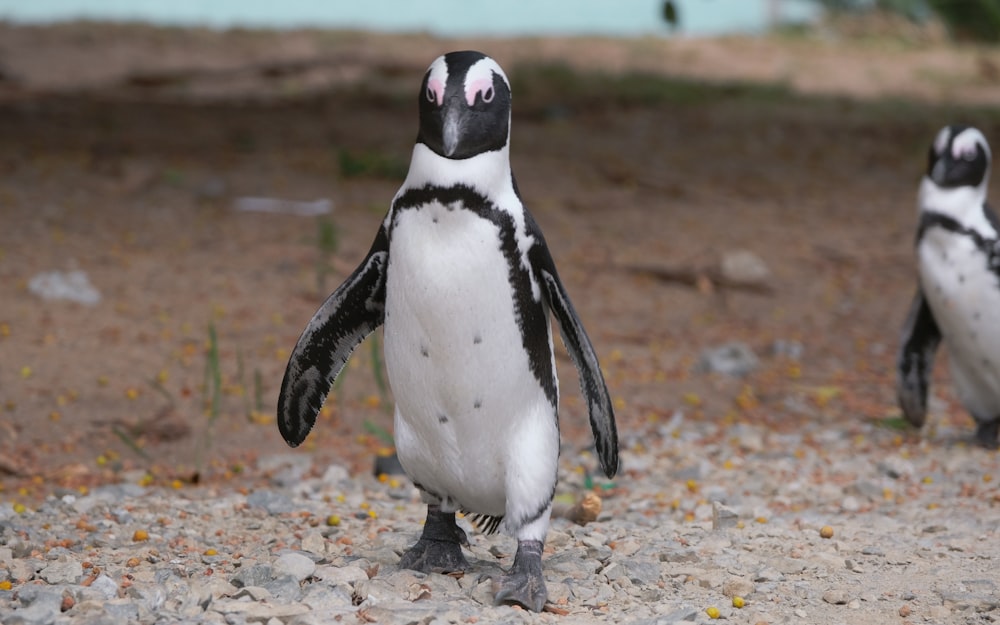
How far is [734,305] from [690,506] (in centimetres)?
333

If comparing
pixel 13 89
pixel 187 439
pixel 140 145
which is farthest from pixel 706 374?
pixel 13 89

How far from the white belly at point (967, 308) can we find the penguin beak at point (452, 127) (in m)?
3.16

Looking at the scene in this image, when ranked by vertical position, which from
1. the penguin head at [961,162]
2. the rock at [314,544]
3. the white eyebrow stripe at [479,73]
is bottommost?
the rock at [314,544]

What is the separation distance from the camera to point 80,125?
10008mm

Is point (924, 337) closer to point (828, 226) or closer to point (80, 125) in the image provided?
point (828, 226)

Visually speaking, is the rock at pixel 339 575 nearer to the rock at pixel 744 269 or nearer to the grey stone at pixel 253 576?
the grey stone at pixel 253 576

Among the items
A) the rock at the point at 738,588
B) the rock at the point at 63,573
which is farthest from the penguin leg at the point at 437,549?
the rock at the point at 63,573

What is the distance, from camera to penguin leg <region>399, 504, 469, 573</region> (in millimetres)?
3543

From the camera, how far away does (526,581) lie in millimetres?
3285

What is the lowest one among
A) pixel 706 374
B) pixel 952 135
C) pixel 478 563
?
pixel 706 374

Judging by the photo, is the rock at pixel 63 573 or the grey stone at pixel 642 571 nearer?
the rock at pixel 63 573

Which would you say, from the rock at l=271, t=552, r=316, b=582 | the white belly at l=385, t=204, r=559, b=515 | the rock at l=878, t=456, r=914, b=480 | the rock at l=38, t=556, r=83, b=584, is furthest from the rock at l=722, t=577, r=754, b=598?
the rock at l=878, t=456, r=914, b=480

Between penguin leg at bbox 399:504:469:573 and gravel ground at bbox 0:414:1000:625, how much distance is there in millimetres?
49

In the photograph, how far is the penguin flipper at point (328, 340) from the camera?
3.55 metres
